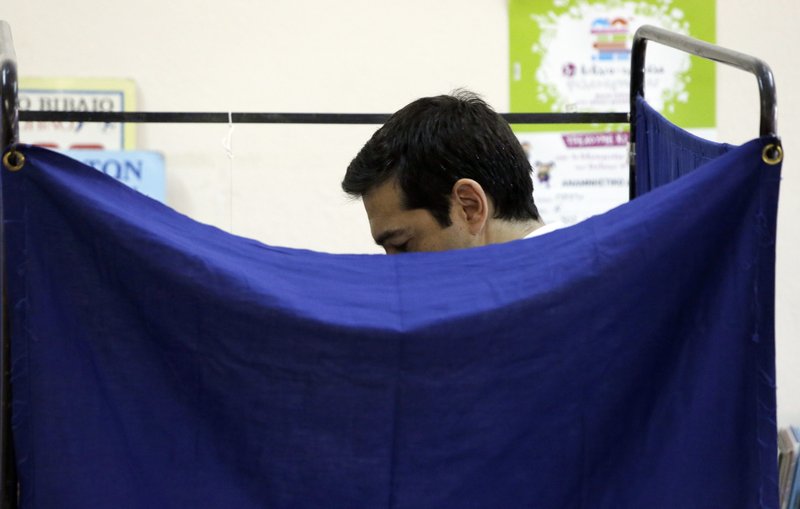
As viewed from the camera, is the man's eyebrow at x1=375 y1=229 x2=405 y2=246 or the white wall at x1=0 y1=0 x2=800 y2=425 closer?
the man's eyebrow at x1=375 y1=229 x2=405 y2=246

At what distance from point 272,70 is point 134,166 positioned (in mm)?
478

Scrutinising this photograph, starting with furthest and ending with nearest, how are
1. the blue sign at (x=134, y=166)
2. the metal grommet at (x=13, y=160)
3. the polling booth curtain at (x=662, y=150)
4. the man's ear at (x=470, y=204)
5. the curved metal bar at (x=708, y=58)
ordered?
the blue sign at (x=134, y=166), the polling booth curtain at (x=662, y=150), the man's ear at (x=470, y=204), the curved metal bar at (x=708, y=58), the metal grommet at (x=13, y=160)

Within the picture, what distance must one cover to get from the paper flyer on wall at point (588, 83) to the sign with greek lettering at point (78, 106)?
111 centimetres

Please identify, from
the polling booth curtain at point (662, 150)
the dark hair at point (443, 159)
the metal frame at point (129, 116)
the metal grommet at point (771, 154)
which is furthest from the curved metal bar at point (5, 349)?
the polling booth curtain at point (662, 150)

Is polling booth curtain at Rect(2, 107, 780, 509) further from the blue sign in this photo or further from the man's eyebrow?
the blue sign

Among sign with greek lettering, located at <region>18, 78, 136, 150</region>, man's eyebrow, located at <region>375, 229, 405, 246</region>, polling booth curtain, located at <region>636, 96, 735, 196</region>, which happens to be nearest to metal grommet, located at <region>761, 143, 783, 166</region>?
polling booth curtain, located at <region>636, 96, 735, 196</region>

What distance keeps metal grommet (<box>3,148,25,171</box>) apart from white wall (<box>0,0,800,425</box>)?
1732 millimetres

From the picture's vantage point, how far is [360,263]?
1158mm

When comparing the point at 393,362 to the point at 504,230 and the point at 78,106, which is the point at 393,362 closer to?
the point at 504,230

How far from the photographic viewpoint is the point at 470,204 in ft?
4.83

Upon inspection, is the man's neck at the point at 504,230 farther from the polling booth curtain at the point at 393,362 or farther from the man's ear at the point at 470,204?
the polling booth curtain at the point at 393,362

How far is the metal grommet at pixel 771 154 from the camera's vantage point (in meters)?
1.09

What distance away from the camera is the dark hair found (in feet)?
4.82

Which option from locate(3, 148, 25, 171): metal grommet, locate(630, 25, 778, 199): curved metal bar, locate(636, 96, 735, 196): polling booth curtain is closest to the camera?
locate(3, 148, 25, 171): metal grommet
